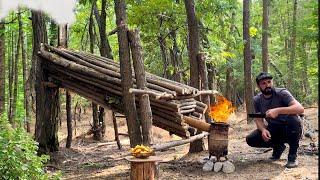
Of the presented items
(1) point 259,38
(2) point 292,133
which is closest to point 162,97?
(2) point 292,133

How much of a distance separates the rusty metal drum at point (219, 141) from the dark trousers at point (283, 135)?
572 mm

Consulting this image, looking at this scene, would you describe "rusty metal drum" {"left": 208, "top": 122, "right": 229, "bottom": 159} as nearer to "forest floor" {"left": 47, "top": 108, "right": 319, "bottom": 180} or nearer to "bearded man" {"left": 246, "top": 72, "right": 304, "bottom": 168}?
"forest floor" {"left": 47, "top": 108, "right": 319, "bottom": 180}

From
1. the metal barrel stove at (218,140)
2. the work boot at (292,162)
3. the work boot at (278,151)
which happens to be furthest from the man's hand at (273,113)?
the work boot at (278,151)

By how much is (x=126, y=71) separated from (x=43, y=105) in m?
3.31

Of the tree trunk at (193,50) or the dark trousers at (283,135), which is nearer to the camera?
the dark trousers at (283,135)

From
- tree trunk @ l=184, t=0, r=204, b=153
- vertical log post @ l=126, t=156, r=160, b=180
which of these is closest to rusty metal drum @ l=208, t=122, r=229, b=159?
vertical log post @ l=126, t=156, r=160, b=180

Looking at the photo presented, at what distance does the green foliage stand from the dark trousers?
392 cm

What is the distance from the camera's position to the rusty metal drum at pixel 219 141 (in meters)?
7.58

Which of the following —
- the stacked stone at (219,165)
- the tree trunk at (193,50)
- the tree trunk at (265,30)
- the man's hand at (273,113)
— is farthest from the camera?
the tree trunk at (265,30)

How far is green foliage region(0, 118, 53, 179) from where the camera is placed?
18.1ft

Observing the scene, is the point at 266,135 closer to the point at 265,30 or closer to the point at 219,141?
the point at 219,141

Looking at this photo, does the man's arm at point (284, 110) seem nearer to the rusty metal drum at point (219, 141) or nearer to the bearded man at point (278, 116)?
the bearded man at point (278, 116)

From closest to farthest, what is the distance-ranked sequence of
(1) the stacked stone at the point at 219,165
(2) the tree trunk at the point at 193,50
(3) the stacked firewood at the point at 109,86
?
(1) the stacked stone at the point at 219,165 → (3) the stacked firewood at the point at 109,86 → (2) the tree trunk at the point at 193,50

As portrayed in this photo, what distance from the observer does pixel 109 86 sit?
28.7 ft
